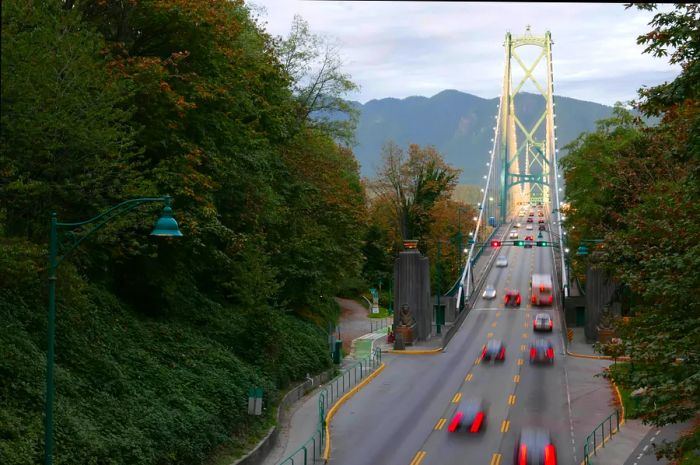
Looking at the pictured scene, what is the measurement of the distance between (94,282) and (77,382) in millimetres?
8207

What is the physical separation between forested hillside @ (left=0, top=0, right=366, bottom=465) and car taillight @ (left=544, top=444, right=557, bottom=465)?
1037cm

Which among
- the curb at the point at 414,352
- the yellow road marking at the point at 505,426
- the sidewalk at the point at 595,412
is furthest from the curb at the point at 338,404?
the sidewalk at the point at 595,412

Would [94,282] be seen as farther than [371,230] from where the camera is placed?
No

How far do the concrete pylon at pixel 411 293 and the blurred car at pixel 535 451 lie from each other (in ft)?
102

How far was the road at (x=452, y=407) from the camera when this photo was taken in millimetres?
29469

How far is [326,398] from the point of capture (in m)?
38.8

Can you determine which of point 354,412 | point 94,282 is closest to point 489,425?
point 354,412

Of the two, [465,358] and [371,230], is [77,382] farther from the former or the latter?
[371,230]

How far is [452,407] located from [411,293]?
2195 cm

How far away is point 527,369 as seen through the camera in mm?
50062

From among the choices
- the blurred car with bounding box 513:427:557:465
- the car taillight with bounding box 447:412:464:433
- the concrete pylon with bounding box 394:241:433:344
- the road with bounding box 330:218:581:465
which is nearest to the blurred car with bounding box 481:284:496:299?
the road with bounding box 330:218:581:465

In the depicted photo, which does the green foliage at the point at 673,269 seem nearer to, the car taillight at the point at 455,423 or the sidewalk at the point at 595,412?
the sidewalk at the point at 595,412

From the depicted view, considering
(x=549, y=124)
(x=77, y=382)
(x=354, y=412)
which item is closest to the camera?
(x=77, y=382)

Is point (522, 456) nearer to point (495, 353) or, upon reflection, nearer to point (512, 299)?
point (495, 353)
